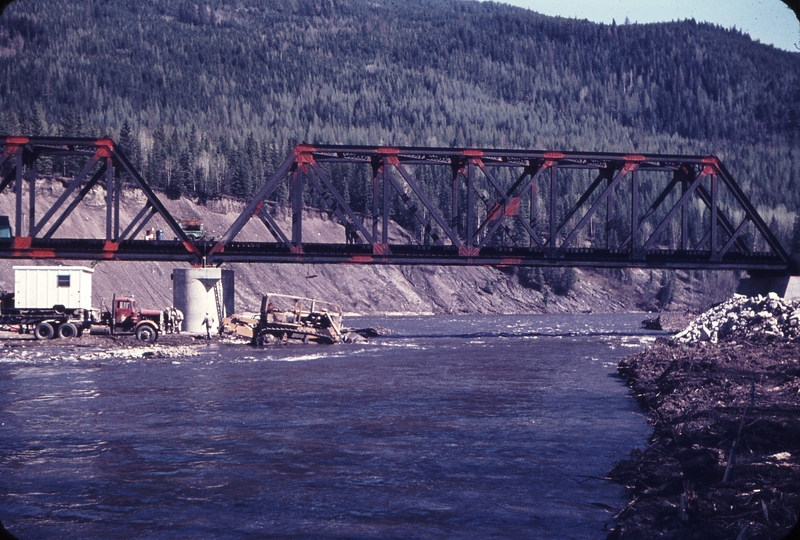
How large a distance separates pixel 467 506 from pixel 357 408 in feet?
39.1

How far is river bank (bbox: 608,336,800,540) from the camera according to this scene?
44.5 feet

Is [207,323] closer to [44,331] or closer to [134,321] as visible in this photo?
[134,321]

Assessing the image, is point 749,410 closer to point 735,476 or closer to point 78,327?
point 735,476

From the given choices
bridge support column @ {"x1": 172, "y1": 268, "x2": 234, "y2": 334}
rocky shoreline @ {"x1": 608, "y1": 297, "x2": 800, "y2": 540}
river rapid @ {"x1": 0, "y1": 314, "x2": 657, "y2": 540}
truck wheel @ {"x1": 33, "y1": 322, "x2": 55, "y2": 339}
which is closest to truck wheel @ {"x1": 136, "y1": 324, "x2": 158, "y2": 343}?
truck wheel @ {"x1": 33, "y1": 322, "x2": 55, "y2": 339}

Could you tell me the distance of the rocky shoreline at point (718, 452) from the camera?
13.6m

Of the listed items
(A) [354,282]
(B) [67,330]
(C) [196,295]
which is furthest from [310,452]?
(A) [354,282]

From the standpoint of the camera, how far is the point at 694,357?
3494cm

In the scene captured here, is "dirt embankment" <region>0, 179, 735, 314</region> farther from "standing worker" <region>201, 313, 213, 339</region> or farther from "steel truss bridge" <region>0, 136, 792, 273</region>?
"standing worker" <region>201, 313, 213, 339</region>

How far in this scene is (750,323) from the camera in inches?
1690

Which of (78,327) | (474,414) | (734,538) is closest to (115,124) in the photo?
(78,327)

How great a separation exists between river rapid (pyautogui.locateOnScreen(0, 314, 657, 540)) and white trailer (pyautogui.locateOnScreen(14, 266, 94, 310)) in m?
14.1

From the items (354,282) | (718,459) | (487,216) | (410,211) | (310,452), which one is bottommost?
(310,452)


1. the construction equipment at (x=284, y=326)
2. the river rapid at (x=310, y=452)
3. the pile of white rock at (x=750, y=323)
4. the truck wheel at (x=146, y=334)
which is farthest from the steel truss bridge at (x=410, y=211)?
the river rapid at (x=310, y=452)

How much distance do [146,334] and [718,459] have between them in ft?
134
